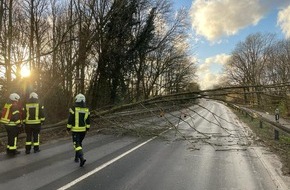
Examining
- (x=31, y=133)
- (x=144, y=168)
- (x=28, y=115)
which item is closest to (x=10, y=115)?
(x=28, y=115)

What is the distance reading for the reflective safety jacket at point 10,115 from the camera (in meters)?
11.5

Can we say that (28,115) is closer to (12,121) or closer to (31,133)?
(31,133)

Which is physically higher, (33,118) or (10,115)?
(10,115)

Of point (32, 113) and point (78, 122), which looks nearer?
point (78, 122)

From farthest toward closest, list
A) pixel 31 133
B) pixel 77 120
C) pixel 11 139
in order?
1. pixel 31 133
2. pixel 11 139
3. pixel 77 120

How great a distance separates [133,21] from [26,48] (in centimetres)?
1020

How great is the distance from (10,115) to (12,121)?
20 cm

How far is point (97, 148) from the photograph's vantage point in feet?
44.0

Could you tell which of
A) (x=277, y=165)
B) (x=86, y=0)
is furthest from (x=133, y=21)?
(x=277, y=165)

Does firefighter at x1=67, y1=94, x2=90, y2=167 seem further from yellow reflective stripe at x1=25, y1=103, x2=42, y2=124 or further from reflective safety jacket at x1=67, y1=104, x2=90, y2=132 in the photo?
yellow reflective stripe at x1=25, y1=103, x2=42, y2=124

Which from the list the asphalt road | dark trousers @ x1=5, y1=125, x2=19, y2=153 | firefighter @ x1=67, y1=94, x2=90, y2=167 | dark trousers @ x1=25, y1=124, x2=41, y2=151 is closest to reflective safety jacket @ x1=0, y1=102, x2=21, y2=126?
dark trousers @ x1=5, y1=125, x2=19, y2=153

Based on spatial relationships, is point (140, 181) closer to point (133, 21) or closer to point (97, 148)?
point (97, 148)

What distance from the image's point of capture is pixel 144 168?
393 inches

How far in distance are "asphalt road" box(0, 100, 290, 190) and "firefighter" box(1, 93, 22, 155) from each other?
35cm
